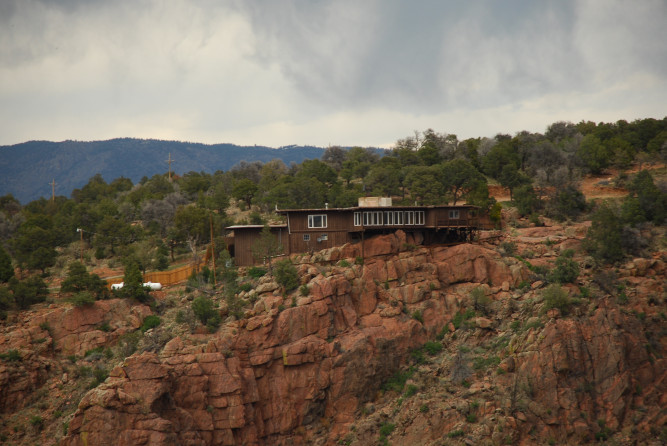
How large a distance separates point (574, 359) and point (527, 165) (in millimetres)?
40462

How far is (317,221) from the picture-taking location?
50.7 meters

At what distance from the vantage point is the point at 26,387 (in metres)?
40.2

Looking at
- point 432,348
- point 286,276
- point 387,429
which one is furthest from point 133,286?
point 432,348

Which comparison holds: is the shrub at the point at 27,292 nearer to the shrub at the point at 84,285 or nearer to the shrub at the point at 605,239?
the shrub at the point at 84,285

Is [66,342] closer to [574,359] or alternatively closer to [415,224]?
[415,224]

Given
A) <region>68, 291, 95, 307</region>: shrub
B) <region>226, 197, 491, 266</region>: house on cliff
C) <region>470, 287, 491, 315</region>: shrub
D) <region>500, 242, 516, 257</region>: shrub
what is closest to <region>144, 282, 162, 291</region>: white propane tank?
<region>68, 291, 95, 307</region>: shrub

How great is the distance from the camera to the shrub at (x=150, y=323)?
145ft

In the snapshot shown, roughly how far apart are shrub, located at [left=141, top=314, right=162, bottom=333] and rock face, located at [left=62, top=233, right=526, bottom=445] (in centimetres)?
443

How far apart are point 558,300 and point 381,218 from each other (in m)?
A: 15.5

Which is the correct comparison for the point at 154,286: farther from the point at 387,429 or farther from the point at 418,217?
the point at 418,217

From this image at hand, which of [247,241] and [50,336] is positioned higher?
[247,241]

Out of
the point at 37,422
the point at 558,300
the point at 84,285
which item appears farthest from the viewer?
the point at 84,285

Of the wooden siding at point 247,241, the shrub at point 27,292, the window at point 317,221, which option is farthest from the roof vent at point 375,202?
the shrub at point 27,292

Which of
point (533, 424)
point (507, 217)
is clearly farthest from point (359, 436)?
point (507, 217)
